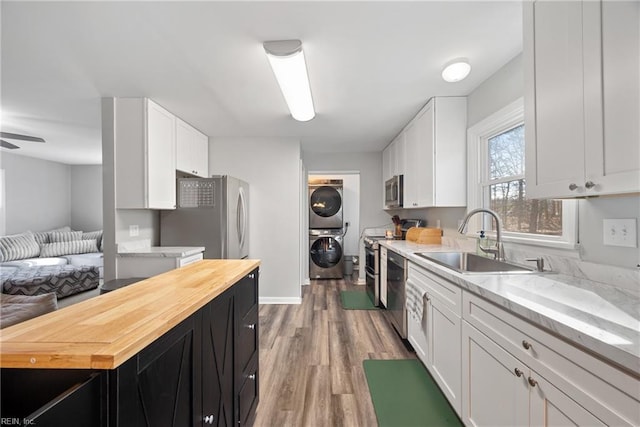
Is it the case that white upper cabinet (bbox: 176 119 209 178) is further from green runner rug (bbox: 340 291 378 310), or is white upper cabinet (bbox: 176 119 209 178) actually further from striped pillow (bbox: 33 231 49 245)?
striped pillow (bbox: 33 231 49 245)

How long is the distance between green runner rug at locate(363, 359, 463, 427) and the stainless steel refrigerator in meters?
Answer: 1.96

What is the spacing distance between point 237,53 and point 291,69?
38 cm

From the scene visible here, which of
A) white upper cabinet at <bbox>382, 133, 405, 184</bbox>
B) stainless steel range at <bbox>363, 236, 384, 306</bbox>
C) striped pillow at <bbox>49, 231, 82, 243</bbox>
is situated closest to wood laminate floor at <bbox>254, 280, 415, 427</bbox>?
stainless steel range at <bbox>363, 236, 384, 306</bbox>

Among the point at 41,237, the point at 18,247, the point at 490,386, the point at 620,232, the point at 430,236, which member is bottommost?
the point at 490,386

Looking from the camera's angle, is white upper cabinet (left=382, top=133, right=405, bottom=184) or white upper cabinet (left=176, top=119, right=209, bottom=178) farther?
white upper cabinet (left=382, top=133, right=405, bottom=184)

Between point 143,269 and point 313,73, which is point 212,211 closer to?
point 143,269

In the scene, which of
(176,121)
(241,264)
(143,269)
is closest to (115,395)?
(241,264)

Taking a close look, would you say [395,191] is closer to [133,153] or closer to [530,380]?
[530,380]

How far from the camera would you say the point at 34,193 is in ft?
17.1

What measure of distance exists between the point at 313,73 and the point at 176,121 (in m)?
1.85

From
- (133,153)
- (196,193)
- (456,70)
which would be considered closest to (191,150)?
(196,193)

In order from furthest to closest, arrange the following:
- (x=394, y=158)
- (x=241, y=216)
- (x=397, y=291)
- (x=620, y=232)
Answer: (x=394, y=158), (x=241, y=216), (x=397, y=291), (x=620, y=232)

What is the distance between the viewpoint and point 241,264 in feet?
5.23

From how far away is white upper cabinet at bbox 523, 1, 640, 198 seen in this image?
0.92 m
